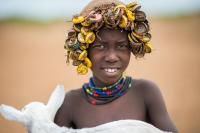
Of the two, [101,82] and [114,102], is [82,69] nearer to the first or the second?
[101,82]

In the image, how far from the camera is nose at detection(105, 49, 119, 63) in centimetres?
352

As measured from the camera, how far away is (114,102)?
3.63 m

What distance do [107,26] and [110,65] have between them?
0.75 ft

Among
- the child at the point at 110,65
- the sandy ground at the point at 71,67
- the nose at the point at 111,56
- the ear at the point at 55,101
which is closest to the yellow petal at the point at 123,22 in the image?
the child at the point at 110,65

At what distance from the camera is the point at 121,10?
357 centimetres

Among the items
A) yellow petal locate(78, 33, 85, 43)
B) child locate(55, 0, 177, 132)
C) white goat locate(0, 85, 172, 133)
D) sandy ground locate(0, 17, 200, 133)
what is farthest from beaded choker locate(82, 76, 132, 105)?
sandy ground locate(0, 17, 200, 133)

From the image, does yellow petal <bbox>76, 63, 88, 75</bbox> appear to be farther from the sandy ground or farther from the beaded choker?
the sandy ground

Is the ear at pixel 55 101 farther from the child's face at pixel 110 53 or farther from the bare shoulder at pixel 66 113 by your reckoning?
the child's face at pixel 110 53

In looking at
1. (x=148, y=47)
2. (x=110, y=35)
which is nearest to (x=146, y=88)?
(x=148, y=47)

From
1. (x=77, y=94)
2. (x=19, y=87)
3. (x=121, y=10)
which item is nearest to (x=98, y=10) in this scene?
(x=121, y=10)

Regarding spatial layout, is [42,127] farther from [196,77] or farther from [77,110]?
[196,77]

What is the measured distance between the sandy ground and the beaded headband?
13.3 feet

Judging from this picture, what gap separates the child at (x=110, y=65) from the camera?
3.55 m

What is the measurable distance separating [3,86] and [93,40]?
6.05 m
